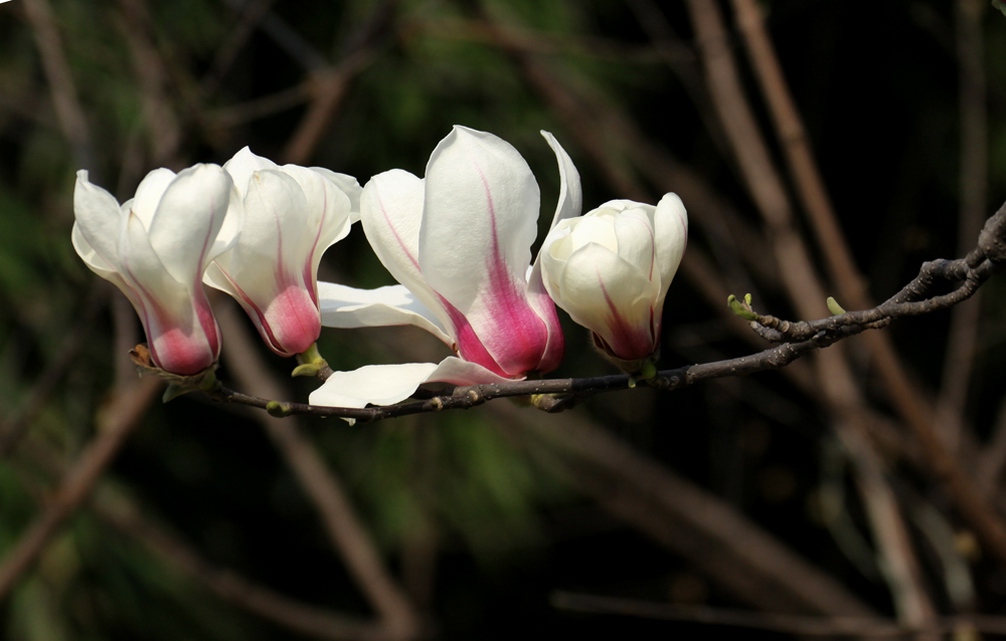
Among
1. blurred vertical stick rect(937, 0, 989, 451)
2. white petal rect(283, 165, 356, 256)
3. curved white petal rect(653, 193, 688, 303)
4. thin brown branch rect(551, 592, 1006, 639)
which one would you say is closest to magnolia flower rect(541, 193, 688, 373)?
curved white petal rect(653, 193, 688, 303)

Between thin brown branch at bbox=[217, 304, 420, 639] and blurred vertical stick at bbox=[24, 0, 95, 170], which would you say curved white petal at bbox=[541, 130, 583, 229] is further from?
thin brown branch at bbox=[217, 304, 420, 639]

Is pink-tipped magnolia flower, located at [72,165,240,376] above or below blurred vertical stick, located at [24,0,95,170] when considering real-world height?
below

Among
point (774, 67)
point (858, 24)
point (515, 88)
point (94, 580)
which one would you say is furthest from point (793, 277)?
point (94, 580)

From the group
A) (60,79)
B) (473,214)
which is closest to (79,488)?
(60,79)

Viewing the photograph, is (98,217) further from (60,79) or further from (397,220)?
(60,79)

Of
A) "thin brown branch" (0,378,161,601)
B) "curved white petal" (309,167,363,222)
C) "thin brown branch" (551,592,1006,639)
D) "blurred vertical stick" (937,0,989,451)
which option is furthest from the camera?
"blurred vertical stick" (937,0,989,451)

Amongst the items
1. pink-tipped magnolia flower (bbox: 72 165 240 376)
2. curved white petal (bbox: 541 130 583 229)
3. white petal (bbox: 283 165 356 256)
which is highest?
curved white petal (bbox: 541 130 583 229)

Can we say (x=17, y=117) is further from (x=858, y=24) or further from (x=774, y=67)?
(x=858, y=24)
